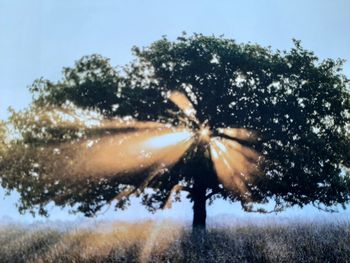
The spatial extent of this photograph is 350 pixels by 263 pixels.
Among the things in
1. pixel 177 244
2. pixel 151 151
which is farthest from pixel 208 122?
pixel 177 244

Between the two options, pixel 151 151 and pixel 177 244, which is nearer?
pixel 177 244

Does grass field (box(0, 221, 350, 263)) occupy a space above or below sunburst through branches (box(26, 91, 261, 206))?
below

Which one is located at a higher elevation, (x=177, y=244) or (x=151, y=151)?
(x=151, y=151)

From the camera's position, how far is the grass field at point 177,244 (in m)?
Result: 14.8

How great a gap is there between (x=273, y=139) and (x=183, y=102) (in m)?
4.91

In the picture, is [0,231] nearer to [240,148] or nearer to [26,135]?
[26,135]

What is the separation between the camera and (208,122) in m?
25.4

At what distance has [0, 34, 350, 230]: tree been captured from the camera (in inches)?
934

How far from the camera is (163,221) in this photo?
2498cm

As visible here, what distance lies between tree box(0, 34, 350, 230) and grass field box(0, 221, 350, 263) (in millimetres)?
2464

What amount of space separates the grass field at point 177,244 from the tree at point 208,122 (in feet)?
8.08

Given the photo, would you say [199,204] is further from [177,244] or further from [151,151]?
[177,244]

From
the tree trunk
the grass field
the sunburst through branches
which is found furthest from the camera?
the tree trunk

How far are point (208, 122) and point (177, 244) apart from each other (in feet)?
32.1
